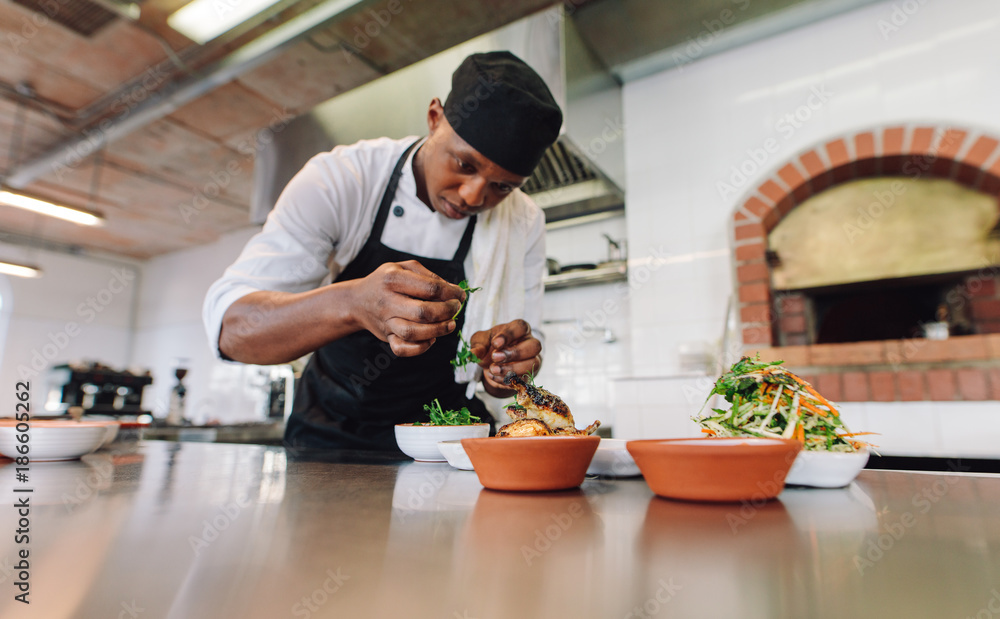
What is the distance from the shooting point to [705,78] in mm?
3602

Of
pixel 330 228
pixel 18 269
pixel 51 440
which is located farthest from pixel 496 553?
pixel 18 269

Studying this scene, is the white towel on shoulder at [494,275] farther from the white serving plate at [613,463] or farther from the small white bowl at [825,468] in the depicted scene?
the small white bowl at [825,468]

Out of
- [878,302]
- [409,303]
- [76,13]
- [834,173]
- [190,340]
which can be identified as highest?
[76,13]

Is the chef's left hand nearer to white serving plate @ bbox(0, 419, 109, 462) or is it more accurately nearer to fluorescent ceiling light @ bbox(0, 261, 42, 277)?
white serving plate @ bbox(0, 419, 109, 462)

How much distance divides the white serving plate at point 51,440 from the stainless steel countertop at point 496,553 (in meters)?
0.38

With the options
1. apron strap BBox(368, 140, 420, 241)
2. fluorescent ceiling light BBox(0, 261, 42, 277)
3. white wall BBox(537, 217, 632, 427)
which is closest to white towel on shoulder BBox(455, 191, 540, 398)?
apron strap BBox(368, 140, 420, 241)

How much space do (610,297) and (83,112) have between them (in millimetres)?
4611

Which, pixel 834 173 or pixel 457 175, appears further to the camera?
pixel 834 173

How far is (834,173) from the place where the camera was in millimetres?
3096

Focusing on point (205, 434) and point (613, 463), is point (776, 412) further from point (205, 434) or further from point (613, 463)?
point (205, 434)

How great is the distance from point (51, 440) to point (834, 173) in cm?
361

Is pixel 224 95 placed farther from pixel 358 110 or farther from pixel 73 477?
pixel 73 477

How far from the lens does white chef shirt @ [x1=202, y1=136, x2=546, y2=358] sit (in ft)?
4.36

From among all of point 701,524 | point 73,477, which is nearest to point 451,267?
point 73,477
